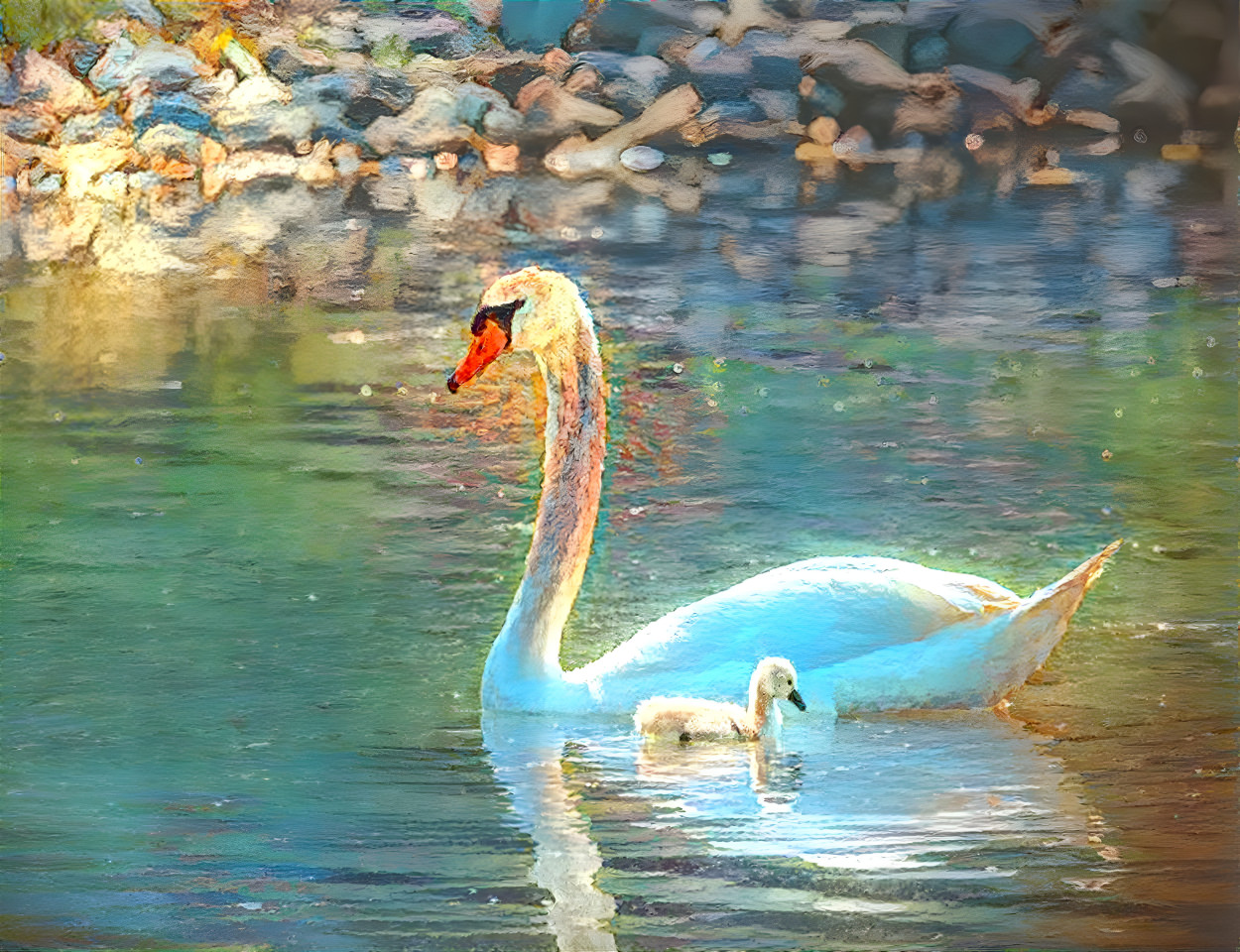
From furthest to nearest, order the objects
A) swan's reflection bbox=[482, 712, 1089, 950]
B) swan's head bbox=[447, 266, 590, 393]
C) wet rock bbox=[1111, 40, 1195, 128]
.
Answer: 1. wet rock bbox=[1111, 40, 1195, 128]
2. swan's head bbox=[447, 266, 590, 393]
3. swan's reflection bbox=[482, 712, 1089, 950]

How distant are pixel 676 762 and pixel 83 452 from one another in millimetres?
1991

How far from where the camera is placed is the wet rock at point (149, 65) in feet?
15.4

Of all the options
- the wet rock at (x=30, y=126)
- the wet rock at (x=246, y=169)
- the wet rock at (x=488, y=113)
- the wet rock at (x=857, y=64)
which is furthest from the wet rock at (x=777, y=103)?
the wet rock at (x=30, y=126)

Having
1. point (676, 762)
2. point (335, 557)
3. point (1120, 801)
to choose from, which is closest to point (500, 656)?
point (676, 762)

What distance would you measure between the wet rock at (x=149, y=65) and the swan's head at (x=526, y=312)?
1.33 m

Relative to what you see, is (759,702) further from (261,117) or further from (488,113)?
(261,117)

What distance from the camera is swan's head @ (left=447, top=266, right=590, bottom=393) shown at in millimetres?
3848

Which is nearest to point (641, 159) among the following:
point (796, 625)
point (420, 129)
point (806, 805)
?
point (420, 129)

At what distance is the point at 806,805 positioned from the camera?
136 inches

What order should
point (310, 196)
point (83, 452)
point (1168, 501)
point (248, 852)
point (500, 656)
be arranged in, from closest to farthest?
1. point (248, 852)
2. point (500, 656)
3. point (1168, 501)
4. point (83, 452)
5. point (310, 196)

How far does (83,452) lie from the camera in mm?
4875

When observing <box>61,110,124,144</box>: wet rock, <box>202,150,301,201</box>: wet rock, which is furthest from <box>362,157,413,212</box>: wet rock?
<box>61,110,124,144</box>: wet rock

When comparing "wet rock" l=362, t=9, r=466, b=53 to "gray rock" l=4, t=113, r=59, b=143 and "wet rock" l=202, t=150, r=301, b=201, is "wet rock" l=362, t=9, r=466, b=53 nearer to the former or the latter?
"wet rock" l=202, t=150, r=301, b=201

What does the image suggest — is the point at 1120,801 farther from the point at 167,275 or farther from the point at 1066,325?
the point at 167,275
